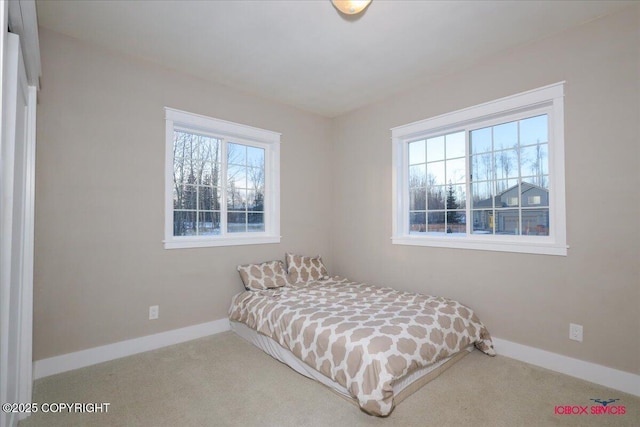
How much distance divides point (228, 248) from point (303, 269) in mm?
946

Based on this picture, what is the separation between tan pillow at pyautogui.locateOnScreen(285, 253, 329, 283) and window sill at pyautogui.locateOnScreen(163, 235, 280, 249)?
0.32m

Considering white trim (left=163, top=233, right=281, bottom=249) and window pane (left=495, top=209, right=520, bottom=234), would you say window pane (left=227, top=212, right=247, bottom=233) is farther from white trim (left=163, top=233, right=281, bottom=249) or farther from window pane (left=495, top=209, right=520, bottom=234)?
window pane (left=495, top=209, right=520, bottom=234)

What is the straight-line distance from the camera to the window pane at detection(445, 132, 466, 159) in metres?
3.34

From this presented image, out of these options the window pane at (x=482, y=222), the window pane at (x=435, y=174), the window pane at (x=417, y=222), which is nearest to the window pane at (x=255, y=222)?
the window pane at (x=417, y=222)

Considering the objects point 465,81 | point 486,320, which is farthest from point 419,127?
point 486,320

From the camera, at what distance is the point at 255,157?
3.96 m

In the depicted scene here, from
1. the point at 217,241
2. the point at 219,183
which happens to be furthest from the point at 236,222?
the point at 219,183

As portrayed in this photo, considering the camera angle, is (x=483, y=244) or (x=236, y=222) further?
(x=236, y=222)

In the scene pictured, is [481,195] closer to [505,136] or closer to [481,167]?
[481,167]

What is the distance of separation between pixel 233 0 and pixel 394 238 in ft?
9.02

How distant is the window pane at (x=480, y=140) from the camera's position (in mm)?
3152

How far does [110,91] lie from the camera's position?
2.83 m

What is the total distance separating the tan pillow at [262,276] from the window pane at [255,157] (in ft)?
3.96

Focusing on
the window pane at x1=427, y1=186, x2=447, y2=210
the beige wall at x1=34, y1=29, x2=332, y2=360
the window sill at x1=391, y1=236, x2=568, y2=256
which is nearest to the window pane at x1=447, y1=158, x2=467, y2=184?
the window pane at x1=427, y1=186, x2=447, y2=210
